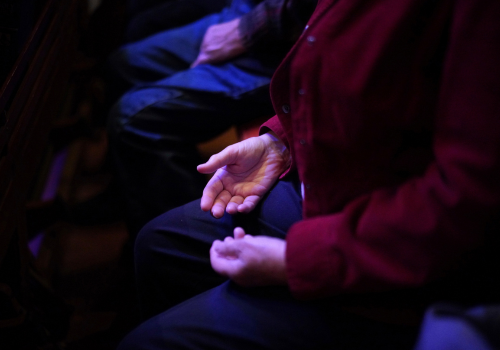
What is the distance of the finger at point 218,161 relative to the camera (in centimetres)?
68

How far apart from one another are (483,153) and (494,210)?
72 millimetres

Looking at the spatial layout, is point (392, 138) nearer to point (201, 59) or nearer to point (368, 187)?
point (368, 187)

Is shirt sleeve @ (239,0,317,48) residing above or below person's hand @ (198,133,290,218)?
above

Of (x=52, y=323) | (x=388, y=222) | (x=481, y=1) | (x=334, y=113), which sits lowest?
(x=52, y=323)

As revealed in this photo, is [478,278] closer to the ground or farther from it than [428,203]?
closer to the ground

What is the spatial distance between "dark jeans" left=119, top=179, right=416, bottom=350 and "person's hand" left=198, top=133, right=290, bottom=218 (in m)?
0.03

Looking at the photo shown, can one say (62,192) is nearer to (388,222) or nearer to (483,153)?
(388,222)

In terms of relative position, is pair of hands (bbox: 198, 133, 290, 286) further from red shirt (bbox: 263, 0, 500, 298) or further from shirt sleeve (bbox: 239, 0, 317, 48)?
shirt sleeve (bbox: 239, 0, 317, 48)

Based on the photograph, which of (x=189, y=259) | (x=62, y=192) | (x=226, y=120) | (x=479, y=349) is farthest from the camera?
(x=62, y=192)

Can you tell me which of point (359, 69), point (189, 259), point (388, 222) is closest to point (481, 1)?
point (359, 69)

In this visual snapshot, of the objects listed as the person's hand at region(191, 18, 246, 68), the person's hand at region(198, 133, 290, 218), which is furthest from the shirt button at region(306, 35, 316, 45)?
the person's hand at region(191, 18, 246, 68)

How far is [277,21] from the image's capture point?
3.23ft

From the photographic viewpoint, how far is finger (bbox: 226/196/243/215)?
2.27 feet

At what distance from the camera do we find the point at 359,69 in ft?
1.60
